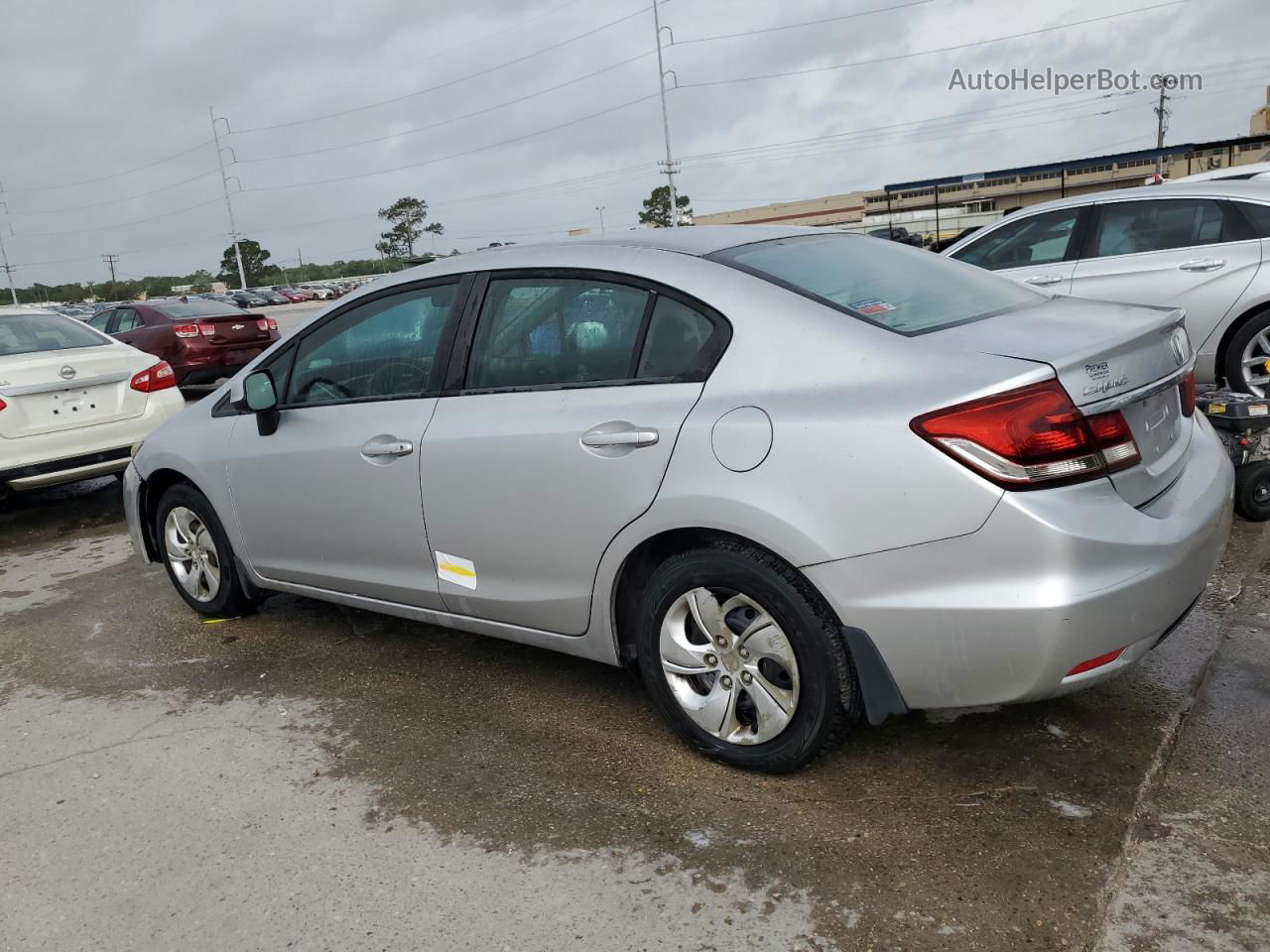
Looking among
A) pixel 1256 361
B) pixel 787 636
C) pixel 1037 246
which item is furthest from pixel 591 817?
pixel 1037 246

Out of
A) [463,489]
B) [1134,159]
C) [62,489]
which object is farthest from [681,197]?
[463,489]

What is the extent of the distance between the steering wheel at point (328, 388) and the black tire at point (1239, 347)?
5.49 metres

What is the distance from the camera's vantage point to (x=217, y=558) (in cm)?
468

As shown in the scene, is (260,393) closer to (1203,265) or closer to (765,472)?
(765,472)

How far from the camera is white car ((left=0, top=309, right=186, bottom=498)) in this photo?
22.0ft

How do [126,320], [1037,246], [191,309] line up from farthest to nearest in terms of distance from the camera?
1. [126,320]
2. [191,309]
3. [1037,246]

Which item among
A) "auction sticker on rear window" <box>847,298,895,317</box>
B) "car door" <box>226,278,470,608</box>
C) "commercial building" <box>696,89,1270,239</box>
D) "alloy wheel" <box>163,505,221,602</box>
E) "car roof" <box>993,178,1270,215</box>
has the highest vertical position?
Answer: "commercial building" <box>696,89,1270,239</box>

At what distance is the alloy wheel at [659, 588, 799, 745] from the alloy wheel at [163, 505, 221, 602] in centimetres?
260

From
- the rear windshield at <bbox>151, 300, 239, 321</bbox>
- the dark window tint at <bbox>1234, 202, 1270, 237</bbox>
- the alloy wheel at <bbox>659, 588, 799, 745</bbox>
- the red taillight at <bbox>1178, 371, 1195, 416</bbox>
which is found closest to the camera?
the alloy wheel at <bbox>659, 588, 799, 745</bbox>

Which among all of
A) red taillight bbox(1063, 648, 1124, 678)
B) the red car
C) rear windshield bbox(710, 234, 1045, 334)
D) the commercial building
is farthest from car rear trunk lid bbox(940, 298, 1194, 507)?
the commercial building

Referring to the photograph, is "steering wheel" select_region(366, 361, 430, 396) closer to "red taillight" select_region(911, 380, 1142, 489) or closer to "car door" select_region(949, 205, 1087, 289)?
"red taillight" select_region(911, 380, 1142, 489)

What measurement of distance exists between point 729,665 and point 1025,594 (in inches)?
34.3

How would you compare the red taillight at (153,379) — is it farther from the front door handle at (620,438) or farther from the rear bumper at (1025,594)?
the rear bumper at (1025,594)

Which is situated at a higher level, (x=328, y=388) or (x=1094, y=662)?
(x=328, y=388)
